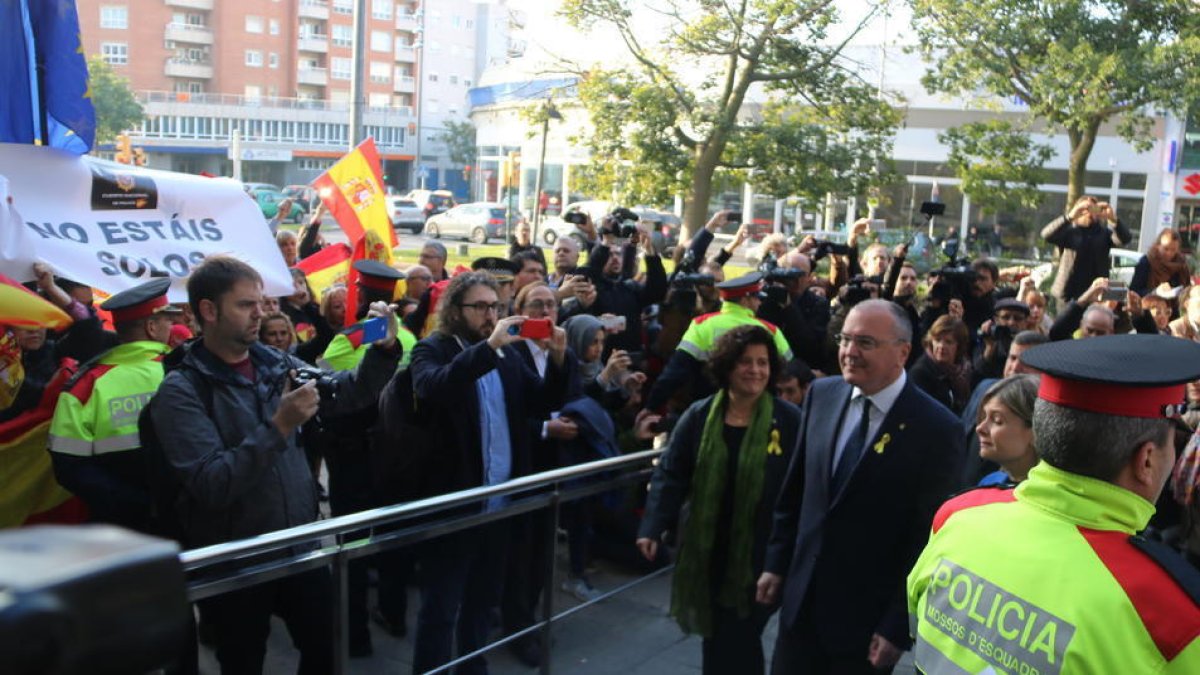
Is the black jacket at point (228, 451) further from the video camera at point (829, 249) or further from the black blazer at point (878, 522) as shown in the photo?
the video camera at point (829, 249)

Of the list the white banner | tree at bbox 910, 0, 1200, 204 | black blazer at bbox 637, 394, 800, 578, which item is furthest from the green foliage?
black blazer at bbox 637, 394, 800, 578

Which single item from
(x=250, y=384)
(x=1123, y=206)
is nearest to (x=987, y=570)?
(x=250, y=384)

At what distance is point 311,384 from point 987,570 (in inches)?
90.3

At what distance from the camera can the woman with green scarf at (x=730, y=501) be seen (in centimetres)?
459

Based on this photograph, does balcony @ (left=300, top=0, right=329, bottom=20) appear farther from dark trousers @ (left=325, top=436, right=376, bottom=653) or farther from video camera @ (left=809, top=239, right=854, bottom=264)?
dark trousers @ (left=325, top=436, right=376, bottom=653)

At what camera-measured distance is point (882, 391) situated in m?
4.11

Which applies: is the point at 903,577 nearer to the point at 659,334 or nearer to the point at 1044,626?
the point at 1044,626

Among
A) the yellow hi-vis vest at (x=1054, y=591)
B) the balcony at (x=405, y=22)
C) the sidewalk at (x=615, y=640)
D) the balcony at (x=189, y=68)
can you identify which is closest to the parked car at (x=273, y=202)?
the balcony at (x=189, y=68)

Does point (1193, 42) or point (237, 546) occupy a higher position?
point (1193, 42)

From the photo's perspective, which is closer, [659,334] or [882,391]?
[882,391]

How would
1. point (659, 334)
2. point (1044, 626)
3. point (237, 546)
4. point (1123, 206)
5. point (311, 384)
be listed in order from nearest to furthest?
point (1044, 626), point (237, 546), point (311, 384), point (659, 334), point (1123, 206)

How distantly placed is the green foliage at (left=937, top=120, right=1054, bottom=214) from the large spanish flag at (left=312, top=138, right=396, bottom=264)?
13965mm

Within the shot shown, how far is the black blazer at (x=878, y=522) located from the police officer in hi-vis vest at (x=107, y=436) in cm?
258

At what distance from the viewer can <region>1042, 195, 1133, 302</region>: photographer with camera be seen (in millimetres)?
10359
